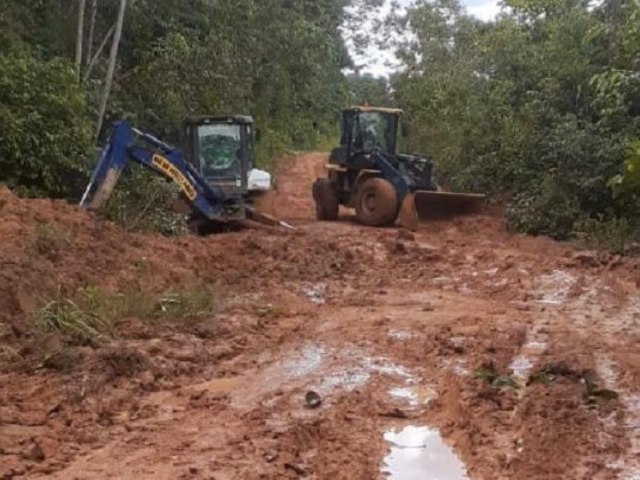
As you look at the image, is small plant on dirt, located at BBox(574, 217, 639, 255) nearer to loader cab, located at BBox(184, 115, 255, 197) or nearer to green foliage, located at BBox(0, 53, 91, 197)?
loader cab, located at BBox(184, 115, 255, 197)

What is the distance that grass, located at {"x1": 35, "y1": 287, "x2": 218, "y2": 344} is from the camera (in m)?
8.53

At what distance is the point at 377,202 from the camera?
1894 cm

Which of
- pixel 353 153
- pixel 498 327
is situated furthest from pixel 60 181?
pixel 498 327

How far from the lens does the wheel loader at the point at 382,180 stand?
62.0 feet

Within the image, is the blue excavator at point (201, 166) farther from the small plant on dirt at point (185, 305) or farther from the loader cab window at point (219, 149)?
the small plant on dirt at point (185, 305)

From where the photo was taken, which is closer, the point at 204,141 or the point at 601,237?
the point at 601,237

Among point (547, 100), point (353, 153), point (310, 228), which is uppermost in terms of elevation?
point (547, 100)

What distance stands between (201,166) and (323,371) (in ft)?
37.3

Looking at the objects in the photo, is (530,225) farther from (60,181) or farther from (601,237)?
(60,181)

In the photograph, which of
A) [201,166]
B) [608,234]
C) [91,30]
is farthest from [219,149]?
[608,234]

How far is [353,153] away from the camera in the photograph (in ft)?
65.0

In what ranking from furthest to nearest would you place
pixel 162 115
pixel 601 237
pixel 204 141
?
pixel 162 115
pixel 204 141
pixel 601 237

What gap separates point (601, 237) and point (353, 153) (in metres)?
5.63

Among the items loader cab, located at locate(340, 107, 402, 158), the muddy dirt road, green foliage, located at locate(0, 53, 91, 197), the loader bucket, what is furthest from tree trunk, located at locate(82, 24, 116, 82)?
the muddy dirt road
